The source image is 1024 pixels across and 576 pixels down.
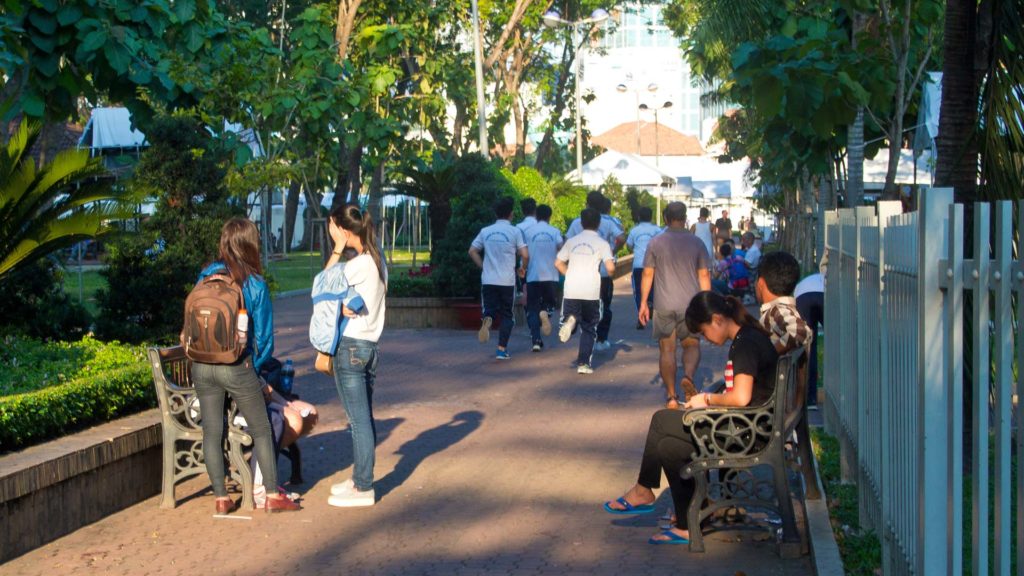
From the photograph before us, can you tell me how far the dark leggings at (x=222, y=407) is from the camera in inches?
289

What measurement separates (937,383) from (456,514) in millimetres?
4153

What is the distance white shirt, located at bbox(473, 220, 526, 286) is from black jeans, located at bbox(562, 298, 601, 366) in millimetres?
1590

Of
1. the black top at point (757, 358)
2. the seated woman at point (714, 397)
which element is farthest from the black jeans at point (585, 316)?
the black top at point (757, 358)

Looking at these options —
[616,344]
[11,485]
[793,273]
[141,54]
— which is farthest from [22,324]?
[616,344]

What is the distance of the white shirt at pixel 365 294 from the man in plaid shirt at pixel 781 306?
247cm

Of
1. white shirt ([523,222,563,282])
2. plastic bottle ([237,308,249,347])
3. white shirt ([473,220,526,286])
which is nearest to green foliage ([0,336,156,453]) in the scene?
plastic bottle ([237,308,249,347])

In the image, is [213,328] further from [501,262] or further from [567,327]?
[501,262]

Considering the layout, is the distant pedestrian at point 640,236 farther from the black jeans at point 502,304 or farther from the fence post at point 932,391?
the fence post at point 932,391

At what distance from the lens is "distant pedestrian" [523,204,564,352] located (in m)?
15.6

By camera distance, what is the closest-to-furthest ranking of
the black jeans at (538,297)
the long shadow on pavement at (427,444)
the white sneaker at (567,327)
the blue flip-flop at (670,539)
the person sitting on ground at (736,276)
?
the blue flip-flop at (670,539) < the long shadow on pavement at (427,444) < the white sneaker at (567,327) < the black jeans at (538,297) < the person sitting on ground at (736,276)

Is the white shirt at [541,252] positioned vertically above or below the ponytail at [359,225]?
below

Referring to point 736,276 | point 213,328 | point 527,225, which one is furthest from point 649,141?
point 213,328

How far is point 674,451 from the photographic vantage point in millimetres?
6746

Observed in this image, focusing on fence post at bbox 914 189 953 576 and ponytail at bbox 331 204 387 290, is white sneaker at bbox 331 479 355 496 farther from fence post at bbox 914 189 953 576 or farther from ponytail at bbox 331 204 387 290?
fence post at bbox 914 189 953 576
